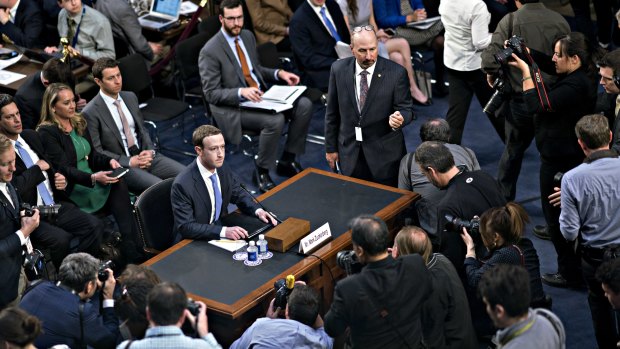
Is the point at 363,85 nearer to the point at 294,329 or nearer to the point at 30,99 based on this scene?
the point at 294,329

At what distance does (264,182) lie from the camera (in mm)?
7777

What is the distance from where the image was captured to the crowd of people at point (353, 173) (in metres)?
4.35

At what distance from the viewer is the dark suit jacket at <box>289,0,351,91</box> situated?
321 inches

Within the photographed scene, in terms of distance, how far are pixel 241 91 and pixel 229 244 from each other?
7.54ft

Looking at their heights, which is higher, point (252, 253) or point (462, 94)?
point (252, 253)

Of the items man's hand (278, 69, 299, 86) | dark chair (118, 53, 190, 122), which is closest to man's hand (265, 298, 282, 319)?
man's hand (278, 69, 299, 86)

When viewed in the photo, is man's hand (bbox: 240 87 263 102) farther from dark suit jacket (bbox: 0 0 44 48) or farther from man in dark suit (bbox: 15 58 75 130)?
dark suit jacket (bbox: 0 0 44 48)

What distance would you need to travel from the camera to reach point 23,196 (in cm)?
623

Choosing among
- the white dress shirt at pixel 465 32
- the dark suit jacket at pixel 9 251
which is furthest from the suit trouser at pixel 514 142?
the dark suit jacket at pixel 9 251

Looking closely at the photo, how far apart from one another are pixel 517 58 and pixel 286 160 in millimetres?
2529

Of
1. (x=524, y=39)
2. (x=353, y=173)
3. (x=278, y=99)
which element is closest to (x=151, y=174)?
(x=278, y=99)

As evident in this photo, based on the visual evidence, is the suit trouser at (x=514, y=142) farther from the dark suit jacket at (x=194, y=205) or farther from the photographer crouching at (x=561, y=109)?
the dark suit jacket at (x=194, y=205)

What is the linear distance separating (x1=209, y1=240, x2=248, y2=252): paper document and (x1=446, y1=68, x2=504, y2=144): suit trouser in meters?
2.60

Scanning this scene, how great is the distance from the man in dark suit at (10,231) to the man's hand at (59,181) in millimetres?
485
